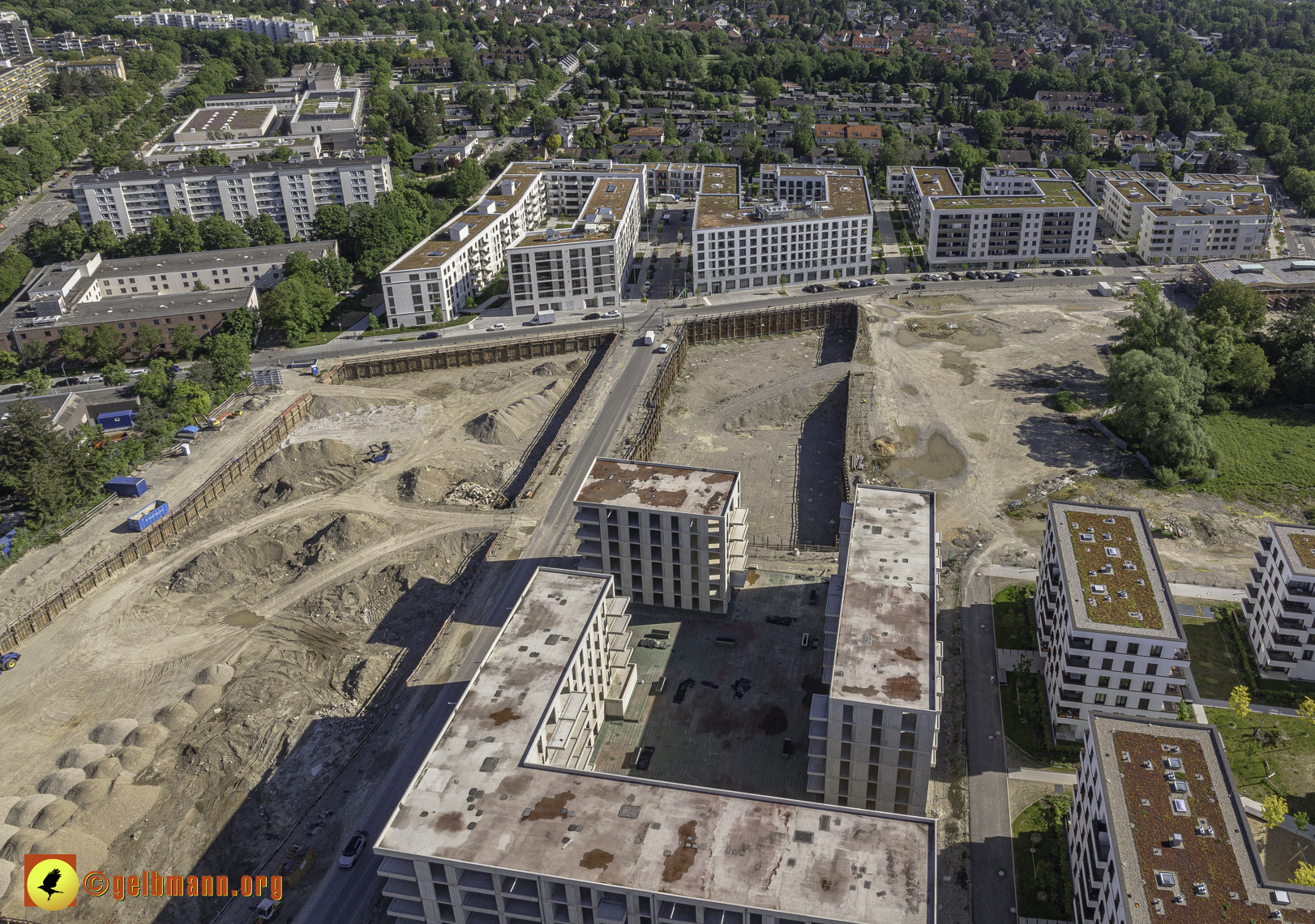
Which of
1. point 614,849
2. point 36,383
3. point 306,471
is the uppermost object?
point 614,849

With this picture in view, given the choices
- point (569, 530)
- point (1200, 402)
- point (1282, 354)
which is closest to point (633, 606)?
point (569, 530)

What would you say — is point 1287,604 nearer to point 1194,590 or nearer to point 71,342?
point 1194,590

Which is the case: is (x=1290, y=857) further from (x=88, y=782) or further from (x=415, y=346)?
(x=415, y=346)

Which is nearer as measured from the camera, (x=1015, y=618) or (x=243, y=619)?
(x=1015, y=618)

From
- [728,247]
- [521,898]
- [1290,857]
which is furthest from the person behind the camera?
[728,247]

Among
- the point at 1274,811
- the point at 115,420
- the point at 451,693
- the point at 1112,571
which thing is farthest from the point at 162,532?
the point at 1274,811

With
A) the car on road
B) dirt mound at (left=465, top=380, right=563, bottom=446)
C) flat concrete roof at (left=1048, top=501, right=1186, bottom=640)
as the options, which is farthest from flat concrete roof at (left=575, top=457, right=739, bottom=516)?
the car on road
